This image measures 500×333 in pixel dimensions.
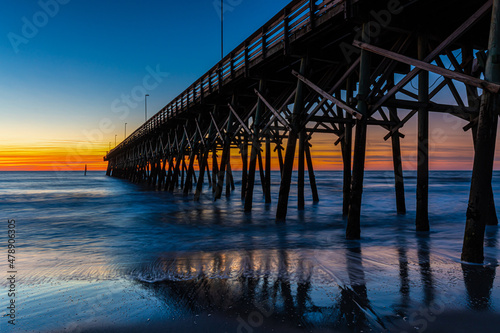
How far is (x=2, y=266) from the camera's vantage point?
5586 millimetres

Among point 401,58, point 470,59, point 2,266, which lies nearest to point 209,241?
point 2,266

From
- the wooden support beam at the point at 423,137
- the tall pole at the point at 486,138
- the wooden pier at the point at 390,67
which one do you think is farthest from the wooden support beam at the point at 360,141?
the tall pole at the point at 486,138

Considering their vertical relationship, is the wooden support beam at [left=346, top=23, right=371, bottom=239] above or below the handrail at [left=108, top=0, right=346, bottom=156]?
below

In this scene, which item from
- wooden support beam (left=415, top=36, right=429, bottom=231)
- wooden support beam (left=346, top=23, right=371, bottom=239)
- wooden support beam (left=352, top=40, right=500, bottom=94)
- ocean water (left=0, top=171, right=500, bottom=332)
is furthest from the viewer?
wooden support beam (left=415, top=36, right=429, bottom=231)

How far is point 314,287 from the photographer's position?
3.96m

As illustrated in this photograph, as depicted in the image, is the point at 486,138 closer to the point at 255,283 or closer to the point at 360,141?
the point at 360,141

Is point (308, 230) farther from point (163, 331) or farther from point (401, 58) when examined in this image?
point (163, 331)

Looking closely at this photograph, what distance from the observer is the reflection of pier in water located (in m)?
3.16

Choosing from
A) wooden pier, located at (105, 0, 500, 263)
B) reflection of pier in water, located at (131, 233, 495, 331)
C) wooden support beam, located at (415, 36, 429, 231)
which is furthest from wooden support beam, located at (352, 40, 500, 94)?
reflection of pier in water, located at (131, 233, 495, 331)

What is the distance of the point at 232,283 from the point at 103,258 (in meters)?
3.06

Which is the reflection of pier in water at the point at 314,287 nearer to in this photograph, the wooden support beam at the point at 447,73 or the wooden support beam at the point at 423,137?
the wooden support beam at the point at 423,137

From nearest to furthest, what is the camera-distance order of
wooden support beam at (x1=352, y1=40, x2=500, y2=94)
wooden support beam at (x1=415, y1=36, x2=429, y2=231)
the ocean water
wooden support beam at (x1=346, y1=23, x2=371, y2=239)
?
the ocean water, wooden support beam at (x1=352, y1=40, x2=500, y2=94), wooden support beam at (x1=346, y1=23, x2=371, y2=239), wooden support beam at (x1=415, y1=36, x2=429, y2=231)

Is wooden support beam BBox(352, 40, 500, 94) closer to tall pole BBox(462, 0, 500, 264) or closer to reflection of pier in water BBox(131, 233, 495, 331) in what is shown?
tall pole BBox(462, 0, 500, 264)

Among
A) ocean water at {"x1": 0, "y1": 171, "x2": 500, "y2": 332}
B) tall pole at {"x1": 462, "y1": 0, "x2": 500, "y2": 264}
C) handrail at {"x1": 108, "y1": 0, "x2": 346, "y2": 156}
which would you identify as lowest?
ocean water at {"x1": 0, "y1": 171, "x2": 500, "y2": 332}
